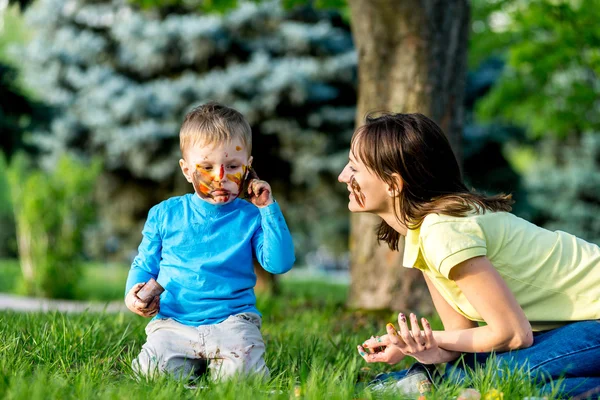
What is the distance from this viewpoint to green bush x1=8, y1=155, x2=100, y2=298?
9266mm

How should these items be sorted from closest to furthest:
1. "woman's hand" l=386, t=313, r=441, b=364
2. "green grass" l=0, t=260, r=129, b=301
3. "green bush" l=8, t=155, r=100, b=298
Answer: "woman's hand" l=386, t=313, r=441, b=364, "green bush" l=8, t=155, r=100, b=298, "green grass" l=0, t=260, r=129, b=301

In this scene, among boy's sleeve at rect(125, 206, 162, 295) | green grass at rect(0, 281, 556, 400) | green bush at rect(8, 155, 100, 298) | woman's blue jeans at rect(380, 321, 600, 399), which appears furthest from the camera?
green bush at rect(8, 155, 100, 298)

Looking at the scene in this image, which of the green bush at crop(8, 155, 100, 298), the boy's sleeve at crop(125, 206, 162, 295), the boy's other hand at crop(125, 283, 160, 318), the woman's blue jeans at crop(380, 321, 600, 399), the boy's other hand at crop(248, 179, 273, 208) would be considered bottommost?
the green bush at crop(8, 155, 100, 298)

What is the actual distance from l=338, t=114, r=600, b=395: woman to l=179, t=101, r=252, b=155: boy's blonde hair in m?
0.49

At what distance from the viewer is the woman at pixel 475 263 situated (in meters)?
2.43

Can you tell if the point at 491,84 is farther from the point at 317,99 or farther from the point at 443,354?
the point at 443,354

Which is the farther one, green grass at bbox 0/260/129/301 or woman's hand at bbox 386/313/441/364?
green grass at bbox 0/260/129/301

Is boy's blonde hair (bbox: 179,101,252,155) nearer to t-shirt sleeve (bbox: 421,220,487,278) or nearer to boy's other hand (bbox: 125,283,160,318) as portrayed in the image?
boy's other hand (bbox: 125,283,160,318)

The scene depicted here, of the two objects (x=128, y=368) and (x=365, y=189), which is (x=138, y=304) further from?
(x=365, y=189)

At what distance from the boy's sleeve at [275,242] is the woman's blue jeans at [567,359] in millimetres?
788

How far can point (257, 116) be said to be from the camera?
945 centimetres

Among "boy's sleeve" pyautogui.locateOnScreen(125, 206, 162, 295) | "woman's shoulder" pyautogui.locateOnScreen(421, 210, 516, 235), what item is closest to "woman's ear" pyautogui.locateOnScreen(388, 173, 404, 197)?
"woman's shoulder" pyautogui.locateOnScreen(421, 210, 516, 235)

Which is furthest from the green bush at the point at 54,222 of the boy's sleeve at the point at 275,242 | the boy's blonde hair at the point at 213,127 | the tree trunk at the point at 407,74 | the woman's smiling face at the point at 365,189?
the woman's smiling face at the point at 365,189

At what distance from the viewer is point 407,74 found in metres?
5.25
